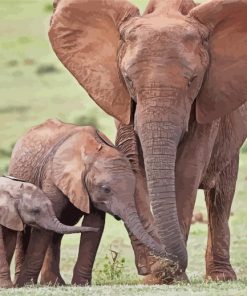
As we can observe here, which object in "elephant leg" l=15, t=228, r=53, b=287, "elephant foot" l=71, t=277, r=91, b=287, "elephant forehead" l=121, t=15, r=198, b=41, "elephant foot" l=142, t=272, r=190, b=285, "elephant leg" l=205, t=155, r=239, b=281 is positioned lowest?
"elephant leg" l=205, t=155, r=239, b=281

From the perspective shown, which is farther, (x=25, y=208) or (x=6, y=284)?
(x=25, y=208)

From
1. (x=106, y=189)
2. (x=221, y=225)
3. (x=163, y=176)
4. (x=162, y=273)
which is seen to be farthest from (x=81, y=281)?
(x=221, y=225)

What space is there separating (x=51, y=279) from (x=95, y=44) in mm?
1765

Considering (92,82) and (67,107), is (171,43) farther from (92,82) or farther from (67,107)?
(67,107)

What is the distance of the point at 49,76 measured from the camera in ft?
88.3

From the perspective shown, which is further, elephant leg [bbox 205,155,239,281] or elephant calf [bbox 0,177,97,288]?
elephant leg [bbox 205,155,239,281]

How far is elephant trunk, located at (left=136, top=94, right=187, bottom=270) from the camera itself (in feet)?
33.3

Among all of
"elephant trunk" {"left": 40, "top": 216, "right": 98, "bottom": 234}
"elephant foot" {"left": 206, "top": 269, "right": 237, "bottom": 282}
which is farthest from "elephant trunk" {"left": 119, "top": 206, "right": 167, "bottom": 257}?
"elephant foot" {"left": 206, "top": 269, "right": 237, "bottom": 282}

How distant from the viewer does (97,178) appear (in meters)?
11.1

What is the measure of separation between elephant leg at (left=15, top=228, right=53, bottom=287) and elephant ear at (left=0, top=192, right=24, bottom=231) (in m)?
0.20

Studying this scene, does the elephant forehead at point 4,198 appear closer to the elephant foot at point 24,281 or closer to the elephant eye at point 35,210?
the elephant eye at point 35,210

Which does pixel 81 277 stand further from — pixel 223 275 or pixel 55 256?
pixel 223 275

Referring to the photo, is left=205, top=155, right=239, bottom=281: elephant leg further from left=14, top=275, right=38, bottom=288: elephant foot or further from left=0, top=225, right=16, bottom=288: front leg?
left=0, top=225, right=16, bottom=288: front leg

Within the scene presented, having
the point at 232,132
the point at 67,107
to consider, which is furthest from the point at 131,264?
the point at 67,107
